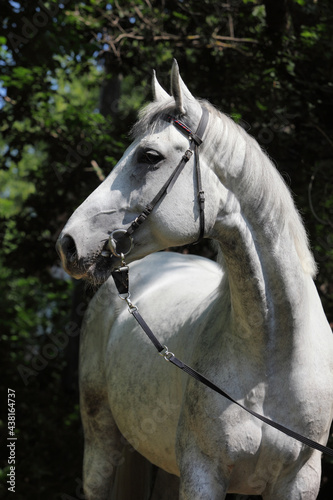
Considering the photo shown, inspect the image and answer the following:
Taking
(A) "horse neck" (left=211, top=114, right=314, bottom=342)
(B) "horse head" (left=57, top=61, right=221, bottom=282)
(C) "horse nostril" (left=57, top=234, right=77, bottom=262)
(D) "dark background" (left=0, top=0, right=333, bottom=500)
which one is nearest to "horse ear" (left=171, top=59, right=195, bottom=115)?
(B) "horse head" (left=57, top=61, right=221, bottom=282)

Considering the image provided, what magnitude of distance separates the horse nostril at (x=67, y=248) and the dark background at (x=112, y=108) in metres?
2.61

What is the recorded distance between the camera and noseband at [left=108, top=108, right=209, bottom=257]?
7.34 ft

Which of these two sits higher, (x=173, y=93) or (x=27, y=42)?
(x=173, y=93)

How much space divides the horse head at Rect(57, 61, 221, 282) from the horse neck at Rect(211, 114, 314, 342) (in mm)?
83

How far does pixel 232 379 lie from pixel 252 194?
73 cm

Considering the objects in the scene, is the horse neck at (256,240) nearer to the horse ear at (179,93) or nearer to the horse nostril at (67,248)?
the horse ear at (179,93)

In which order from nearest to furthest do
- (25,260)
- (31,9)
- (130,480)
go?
1. (130,480)
2. (31,9)
3. (25,260)

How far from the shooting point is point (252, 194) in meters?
2.32

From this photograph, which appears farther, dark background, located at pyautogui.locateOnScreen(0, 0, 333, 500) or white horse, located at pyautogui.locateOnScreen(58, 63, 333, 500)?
dark background, located at pyautogui.locateOnScreen(0, 0, 333, 500)

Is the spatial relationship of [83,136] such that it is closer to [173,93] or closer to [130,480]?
[130,480]

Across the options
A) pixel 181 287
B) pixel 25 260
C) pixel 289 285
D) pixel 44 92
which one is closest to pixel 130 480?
pixel 181 287

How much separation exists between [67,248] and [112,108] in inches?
215

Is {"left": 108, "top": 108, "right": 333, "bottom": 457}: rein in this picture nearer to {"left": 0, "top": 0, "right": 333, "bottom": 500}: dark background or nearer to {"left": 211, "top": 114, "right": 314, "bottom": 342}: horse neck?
{"left": 211, "top": 114, "right": 314, "bottom": 342}: horse neck

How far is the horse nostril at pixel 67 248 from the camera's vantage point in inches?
86.7
